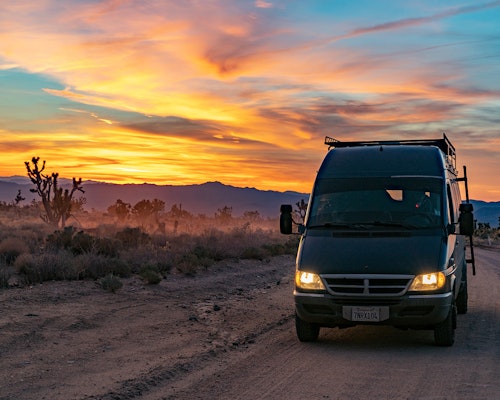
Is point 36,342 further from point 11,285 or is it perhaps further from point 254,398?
point 11,285

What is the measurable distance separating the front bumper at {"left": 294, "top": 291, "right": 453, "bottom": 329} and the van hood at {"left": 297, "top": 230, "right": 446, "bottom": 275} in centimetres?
36

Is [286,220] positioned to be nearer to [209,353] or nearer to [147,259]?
[209,353]

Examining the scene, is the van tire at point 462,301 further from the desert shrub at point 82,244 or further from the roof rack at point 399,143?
the desert shrub at point 82,244

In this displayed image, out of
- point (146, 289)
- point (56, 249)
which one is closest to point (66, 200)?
point (56, 249)

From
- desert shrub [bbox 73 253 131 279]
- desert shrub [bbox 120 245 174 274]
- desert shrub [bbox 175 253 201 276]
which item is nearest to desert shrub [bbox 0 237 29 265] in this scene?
desert shrub [bbox 120 245 174 274]

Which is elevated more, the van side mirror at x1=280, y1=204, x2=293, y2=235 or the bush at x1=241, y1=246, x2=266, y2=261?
the van side mirror at x1=280, y1=204, x2=293, y2=235

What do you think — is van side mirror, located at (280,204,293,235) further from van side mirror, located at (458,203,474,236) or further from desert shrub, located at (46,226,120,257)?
desert shrub, located at (46,226,120,257)

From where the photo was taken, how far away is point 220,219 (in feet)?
269

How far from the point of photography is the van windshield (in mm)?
10312

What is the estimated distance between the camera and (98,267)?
1700cm

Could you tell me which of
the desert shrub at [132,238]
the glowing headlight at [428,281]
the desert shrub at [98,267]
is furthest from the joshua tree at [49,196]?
the glowing headlight at [428,281]

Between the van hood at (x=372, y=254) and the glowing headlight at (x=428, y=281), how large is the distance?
8cm

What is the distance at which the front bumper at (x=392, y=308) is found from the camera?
932cm

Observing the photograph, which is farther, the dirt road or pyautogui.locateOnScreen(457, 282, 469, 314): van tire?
pyautogui.locateOnScreen(457, 282, 469, 314): van tire
